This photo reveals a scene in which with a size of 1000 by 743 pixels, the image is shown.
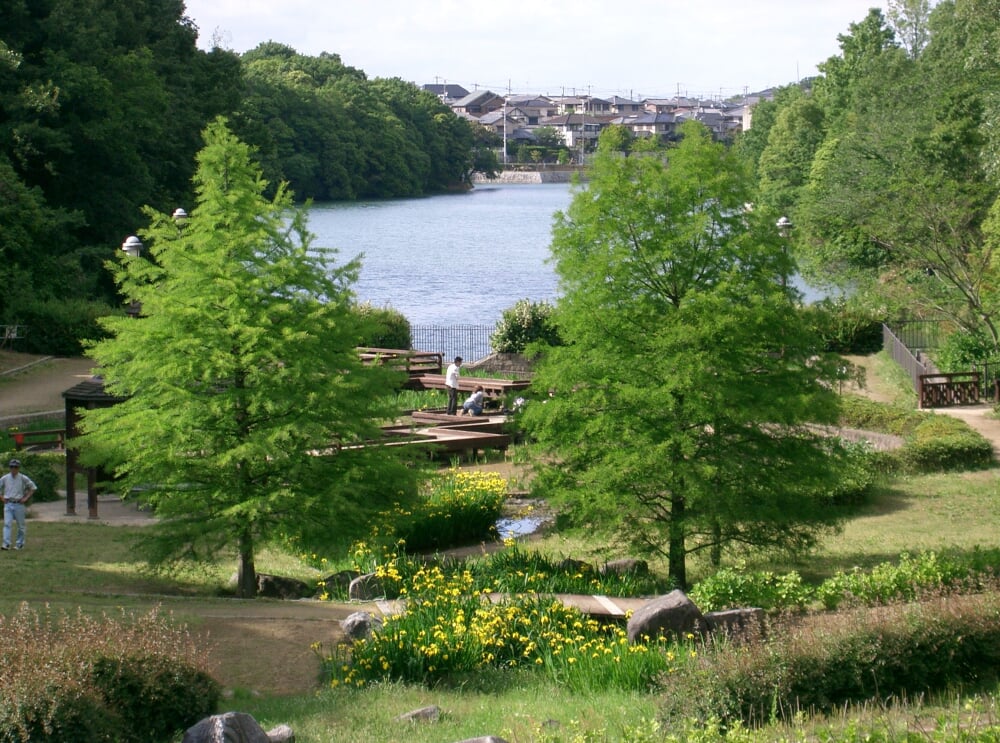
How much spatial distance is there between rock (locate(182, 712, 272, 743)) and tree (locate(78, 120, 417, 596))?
21.4 feet

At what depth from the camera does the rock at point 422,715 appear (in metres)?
8.75

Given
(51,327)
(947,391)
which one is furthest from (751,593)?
(51,327)

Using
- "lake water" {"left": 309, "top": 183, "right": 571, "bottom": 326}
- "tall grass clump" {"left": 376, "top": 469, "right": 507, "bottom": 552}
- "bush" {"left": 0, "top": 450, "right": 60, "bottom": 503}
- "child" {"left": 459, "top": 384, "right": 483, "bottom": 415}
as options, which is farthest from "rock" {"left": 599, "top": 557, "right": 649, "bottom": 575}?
"lake water" {"left": 309, "top": 183, "right": 571, "bottom": 326}

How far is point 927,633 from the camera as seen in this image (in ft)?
31.4

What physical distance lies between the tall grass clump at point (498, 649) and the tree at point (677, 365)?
316 centimetres

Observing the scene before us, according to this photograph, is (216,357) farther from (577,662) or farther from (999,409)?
(999,409)

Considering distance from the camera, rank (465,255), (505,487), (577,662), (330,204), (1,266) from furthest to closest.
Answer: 1. (330,204)
2. (465,255)
3. (1,266)
4. (505,487)
5. (577,662)

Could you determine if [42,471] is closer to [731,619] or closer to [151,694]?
[151,694]

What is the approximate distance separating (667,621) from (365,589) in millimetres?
4346

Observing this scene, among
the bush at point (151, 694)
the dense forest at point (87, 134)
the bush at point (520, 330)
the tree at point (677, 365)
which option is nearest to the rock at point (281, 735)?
the bush at point (151, 694)

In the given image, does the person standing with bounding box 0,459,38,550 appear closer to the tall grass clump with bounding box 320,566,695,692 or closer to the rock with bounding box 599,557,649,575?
the tall grass clump with bounding box 320,566,695,692

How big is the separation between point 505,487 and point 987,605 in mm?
10559

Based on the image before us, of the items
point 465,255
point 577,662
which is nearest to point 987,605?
point 577,662

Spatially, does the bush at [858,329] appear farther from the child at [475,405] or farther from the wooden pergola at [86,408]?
the wooden pergola at [86,408]
